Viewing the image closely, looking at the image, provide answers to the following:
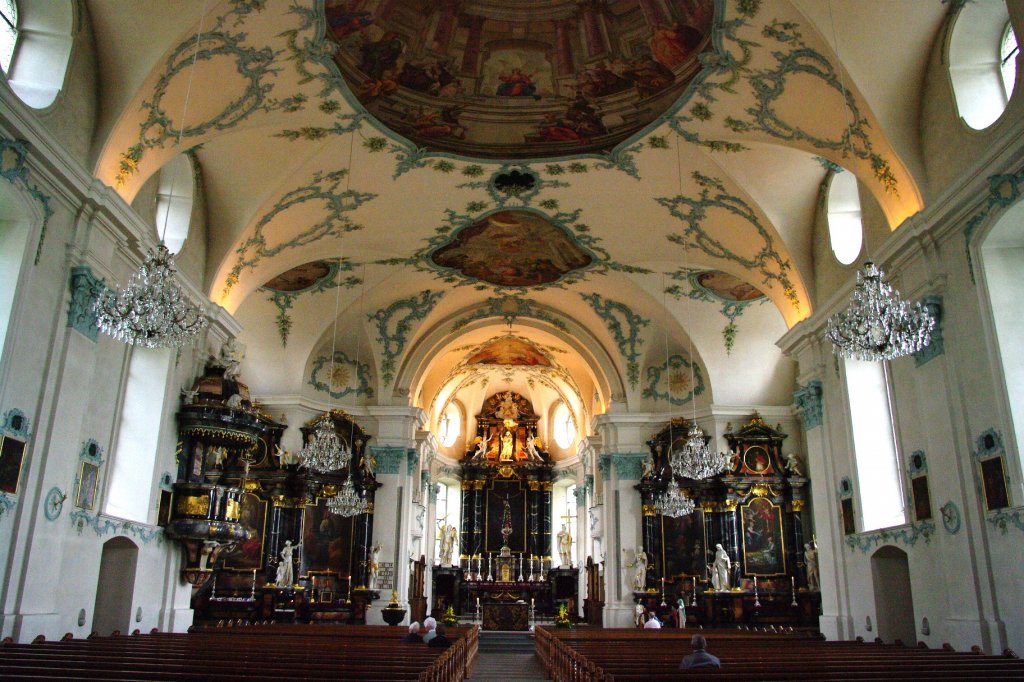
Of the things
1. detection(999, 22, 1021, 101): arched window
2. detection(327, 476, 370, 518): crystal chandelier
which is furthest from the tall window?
detection(327, 476, 370, 518): crystal chandelier

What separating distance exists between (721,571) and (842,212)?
957 centimetres

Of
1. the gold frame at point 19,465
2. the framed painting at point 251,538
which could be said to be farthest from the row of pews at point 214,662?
the framed painting at point 251,538

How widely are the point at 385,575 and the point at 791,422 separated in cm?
1133

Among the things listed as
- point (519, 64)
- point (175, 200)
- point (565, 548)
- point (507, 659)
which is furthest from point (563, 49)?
point (565, 548)

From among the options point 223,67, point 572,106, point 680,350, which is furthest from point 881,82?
point 680,350

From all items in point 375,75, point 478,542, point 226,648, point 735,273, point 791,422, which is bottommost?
point 226,648

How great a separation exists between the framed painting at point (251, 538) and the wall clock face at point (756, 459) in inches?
477

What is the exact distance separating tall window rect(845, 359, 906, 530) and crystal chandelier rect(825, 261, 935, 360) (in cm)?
488

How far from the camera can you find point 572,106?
13.6 m

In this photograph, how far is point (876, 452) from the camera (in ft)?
43.6

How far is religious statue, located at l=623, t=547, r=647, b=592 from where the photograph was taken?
21.2 m

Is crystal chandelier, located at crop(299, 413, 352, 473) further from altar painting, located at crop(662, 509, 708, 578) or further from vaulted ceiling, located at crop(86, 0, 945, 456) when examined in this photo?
altar painting, located at crop(662, 509, 708, 578)

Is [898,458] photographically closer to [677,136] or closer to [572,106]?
[677,136]

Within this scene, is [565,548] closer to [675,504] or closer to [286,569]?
[675,504]
